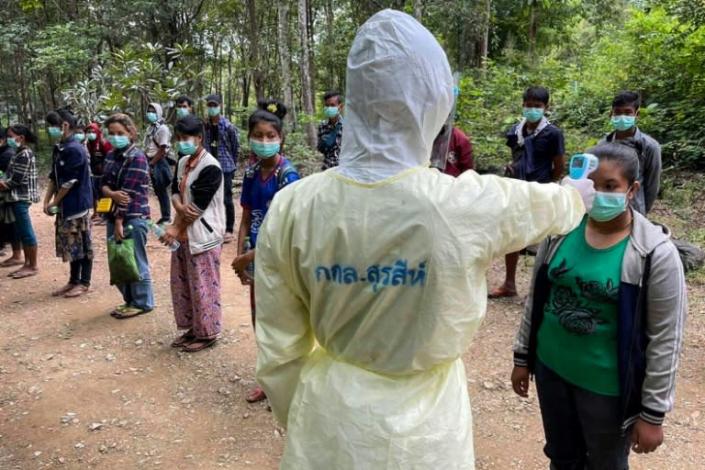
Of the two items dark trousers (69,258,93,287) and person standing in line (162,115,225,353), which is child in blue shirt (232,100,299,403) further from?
dark trousers (69,258,93,287)

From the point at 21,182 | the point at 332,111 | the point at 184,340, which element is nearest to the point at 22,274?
the point at 21,182

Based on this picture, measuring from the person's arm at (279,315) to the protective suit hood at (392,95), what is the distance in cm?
25

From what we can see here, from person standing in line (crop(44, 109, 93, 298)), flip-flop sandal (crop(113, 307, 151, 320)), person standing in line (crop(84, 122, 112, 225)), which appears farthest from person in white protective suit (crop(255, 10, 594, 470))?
person standing in line (crop(84, 122, 112, 225))

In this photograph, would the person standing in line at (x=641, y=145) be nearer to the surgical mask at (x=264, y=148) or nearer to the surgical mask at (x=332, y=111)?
the surgical mask at (x=264, y=148)

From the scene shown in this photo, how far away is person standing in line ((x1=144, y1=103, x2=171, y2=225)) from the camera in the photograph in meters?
7.44

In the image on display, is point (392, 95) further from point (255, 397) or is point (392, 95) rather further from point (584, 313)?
point (255, 397)

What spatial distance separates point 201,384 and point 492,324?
7.54ft

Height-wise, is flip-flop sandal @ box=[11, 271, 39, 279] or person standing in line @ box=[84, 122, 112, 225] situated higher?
person standing in line @ box=[84, 122, 112, 225]

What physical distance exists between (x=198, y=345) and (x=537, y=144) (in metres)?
3.10

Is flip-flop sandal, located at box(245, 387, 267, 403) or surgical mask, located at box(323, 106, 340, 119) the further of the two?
surgical mask, located at box(323, 106, 340, 119)

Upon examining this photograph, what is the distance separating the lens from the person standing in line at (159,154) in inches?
293

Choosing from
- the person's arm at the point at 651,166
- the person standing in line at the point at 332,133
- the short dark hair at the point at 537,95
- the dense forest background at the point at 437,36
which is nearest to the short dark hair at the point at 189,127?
the person standing in line at the point at 332,133

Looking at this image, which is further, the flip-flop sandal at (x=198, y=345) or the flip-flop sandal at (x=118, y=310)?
the flip-flop sandal at (x=118, y=310)

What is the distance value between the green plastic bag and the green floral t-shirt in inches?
141
